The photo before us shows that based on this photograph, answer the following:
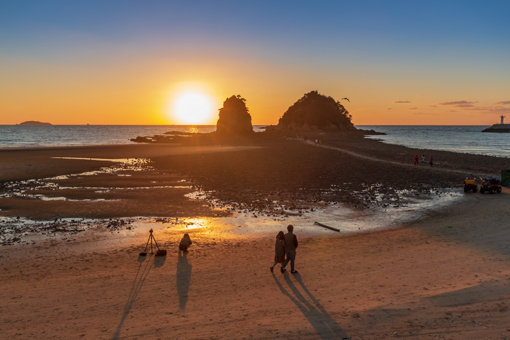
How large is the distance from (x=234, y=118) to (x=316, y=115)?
66.6 meters

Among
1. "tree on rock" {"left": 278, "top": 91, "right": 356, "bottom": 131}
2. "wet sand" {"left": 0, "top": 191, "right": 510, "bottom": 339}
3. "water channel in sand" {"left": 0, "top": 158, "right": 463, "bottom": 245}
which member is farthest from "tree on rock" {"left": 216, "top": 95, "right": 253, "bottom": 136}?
"wet sand" {"left": 0, "top": 191, "right": 510, "bottom": 339}

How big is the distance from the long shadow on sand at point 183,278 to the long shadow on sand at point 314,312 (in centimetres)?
278

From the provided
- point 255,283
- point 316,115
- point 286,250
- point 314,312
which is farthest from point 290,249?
point 316,115

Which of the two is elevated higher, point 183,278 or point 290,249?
point 290,249

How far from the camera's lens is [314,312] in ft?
30.1

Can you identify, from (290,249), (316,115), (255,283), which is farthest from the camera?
(316,115)

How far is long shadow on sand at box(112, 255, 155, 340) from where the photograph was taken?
342 inches

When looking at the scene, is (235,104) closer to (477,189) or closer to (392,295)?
(477,189)

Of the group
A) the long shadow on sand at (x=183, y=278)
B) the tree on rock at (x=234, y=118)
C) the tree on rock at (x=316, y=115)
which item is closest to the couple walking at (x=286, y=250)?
the long shadow on sand at (x=183, y=278)

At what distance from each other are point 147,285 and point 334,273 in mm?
5930

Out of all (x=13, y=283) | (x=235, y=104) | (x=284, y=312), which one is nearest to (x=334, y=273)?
(x=284, y=312)

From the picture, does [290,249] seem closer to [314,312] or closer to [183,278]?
[314,312]

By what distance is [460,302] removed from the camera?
942 centimetres

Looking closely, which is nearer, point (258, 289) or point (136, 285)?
point (258, 289)
